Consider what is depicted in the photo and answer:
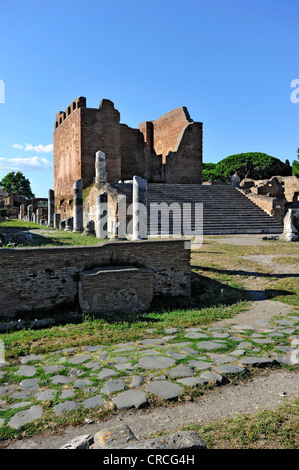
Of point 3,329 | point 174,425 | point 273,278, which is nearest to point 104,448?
point 174,425

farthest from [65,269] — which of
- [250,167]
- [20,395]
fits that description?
[250,167]

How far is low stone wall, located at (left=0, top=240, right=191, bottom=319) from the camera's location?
17.4ft

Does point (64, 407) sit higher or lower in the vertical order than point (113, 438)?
lower

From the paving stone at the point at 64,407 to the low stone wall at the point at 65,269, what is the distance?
287 cm

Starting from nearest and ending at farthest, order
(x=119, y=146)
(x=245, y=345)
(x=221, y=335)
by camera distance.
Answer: (x=245, y=345) → (x=221, y=335) → (x=119, y=146)

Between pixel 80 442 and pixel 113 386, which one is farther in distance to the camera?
pixel 113 386

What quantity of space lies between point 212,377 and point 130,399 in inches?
30.2

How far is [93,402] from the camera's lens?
2693mm

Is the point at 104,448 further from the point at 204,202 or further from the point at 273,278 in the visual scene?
the point at 204,202

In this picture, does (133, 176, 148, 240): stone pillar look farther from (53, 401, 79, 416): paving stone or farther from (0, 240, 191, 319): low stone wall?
(53, 401, 79, 416): paving stone

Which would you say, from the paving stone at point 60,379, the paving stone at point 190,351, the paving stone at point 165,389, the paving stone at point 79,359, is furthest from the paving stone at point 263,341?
the paving stone at point 60,379

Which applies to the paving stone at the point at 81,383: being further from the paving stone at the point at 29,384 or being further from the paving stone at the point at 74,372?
the paving stone at the point at 29,384

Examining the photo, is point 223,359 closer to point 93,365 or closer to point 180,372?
point 180,372

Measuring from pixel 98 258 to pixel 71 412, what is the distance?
3.47m
